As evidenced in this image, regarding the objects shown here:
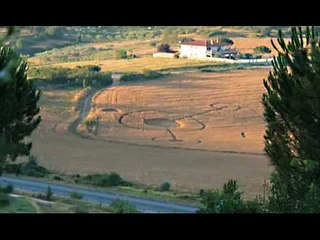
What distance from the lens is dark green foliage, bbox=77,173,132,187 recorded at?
343 inches

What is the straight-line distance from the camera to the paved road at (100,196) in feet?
20.0

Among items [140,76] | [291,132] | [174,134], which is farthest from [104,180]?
[291,132]

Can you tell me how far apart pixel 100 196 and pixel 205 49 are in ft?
8.73

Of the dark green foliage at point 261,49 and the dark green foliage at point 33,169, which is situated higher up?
the dark green foliage at point 261,49

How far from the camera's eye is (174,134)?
11328 millimetres

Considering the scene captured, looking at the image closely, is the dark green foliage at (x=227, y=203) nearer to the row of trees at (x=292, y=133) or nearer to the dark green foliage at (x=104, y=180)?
the row of trees at (x=292, y=133)

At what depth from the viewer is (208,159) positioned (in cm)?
983

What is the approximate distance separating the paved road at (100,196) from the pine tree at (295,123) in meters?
0.88

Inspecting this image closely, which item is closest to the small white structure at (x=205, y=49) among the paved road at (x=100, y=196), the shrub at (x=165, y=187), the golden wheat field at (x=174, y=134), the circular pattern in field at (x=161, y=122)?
the golden wheat field at (x=174, y=134)

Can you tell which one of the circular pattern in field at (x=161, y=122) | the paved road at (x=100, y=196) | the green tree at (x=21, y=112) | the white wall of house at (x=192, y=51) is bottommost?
the paved road at (x=100, y=196)

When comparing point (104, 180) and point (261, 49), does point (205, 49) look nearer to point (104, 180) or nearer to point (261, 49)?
point (261, 49)
